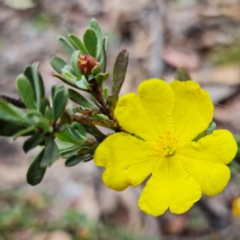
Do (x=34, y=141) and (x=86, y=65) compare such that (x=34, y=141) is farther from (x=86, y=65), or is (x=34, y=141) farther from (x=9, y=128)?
(x=86, y=65)

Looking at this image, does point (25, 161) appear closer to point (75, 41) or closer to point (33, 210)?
point (33, 210)

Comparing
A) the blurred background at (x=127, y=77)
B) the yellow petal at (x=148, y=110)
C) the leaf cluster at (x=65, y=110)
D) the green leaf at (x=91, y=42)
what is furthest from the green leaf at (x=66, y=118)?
the blurred background at (x=127, y=77)

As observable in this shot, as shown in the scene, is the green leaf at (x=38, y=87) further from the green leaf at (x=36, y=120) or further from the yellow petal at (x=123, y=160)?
the yellow petal at (x=123, y=160)

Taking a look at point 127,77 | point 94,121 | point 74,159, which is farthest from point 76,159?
point 127,77

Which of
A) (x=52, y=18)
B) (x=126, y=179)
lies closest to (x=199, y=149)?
(x=126, y=179)

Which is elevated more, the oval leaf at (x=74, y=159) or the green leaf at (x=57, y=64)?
the green leaf at (x=57, y=64)


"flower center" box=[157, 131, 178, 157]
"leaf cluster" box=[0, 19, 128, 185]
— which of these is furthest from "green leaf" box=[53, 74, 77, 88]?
"flower center" box=[157, 131, 178, 157]
